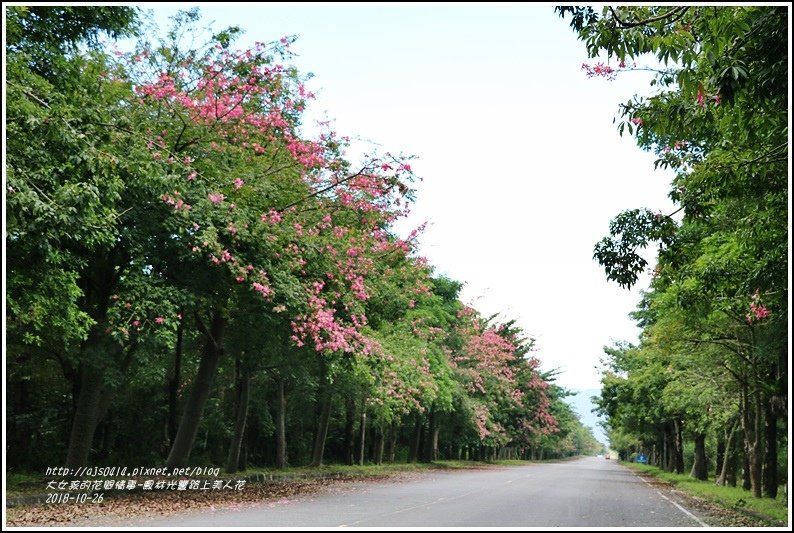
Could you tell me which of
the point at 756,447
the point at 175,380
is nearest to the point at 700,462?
the point at 756,447

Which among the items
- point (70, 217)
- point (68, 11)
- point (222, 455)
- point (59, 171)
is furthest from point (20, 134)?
point (222, 455)

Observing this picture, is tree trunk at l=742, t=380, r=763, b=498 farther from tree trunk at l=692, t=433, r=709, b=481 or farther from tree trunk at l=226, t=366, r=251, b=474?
tree trunk at l=226, t=366, r=251, b=474

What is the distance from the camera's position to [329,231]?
19531 mm

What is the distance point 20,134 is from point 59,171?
29.9 inches

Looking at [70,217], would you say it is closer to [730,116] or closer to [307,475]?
[730,116]

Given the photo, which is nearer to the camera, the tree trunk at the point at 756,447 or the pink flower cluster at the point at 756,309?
the pink flower cluster at the point at 756,309

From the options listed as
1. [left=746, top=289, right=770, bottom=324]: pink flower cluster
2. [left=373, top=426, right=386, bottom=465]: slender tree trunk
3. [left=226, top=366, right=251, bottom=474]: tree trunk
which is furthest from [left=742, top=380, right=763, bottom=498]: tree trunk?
[left=373, top=426, right=386, bottom=465]: slender tree trunk

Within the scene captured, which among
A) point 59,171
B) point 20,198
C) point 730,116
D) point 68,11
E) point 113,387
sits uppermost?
point 68,11

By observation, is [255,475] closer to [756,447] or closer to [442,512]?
[442,512]

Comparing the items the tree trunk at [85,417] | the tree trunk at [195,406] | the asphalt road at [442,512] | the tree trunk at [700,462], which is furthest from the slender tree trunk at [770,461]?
the tree trunk at [85,417]

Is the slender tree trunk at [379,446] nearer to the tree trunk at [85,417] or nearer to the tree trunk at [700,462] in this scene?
Result: the tree trunk at [700,462]

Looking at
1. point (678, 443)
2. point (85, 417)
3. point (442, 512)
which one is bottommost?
point (442, 512)

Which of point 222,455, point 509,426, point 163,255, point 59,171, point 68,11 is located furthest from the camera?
point 509,426

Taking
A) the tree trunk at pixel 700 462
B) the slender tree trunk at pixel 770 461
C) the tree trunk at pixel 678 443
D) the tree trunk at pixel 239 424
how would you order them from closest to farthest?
1. the slender tree trunk at pixel 770 461
2. the tree trunk at pixel 239 424
3. the tree trunk at pixel 700 462
4. the tree trunk at pixel 678 443
